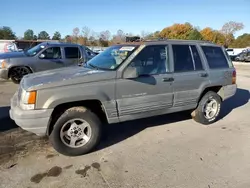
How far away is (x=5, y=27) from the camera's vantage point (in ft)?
221

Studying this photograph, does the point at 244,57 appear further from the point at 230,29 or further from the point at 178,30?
the point at 230,29

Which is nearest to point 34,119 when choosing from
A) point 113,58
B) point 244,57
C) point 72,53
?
point 113,58

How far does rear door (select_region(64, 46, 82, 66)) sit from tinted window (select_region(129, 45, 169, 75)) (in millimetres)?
5695

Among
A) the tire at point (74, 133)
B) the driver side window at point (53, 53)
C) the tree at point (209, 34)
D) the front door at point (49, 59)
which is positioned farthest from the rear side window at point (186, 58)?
the tree at point (209, 34)

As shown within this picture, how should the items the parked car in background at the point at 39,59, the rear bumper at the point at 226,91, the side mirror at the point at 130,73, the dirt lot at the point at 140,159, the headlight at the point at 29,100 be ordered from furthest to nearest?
the parked car in background at the point at 39,59 → the rear bumper at the point at 226,91 → the side mirror at the point at 130,73 → the headlight at the point at 29,100 → the dirt lot at the point at 140,159

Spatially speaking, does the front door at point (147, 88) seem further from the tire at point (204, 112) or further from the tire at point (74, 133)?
the tire at point (204, 112)

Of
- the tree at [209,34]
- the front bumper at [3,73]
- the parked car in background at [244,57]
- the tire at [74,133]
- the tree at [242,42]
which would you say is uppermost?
the tree at [209,34]

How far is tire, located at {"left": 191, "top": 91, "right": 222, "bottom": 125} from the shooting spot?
512cm

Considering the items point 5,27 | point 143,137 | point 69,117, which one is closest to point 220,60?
point 143,137

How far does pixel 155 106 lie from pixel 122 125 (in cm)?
107

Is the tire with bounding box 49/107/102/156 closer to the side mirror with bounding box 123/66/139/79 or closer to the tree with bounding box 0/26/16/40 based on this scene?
the side mirror with bounding box 123/66/139/79

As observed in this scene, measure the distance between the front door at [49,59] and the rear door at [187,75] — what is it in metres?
5.96

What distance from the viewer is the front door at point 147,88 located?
3.96 m

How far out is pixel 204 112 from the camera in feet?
17.2
